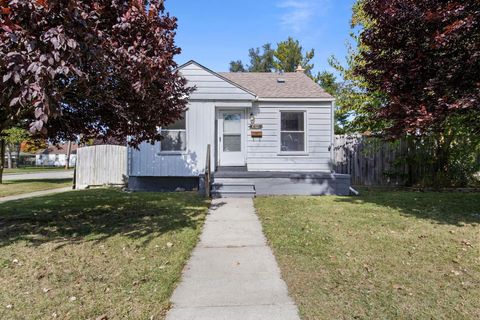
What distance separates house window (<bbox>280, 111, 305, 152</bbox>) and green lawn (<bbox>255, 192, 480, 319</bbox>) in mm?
4569

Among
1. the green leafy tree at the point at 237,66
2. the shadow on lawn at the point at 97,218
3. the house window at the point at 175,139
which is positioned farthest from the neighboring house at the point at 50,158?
the shadow on lawn at the point at 97,218

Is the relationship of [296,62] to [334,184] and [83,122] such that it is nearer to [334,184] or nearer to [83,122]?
[334,184]

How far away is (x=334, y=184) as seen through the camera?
414 inches

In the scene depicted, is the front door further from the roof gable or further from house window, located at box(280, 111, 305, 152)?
house window, located at box(280, 111, 305, 152)

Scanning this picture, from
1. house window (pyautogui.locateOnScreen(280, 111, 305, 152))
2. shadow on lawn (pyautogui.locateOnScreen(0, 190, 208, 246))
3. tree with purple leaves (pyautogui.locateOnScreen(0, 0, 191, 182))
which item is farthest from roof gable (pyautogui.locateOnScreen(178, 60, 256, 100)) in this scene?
tree with purple leaves (pyautogui.locateOnScreen(0, 0, 191, 182))

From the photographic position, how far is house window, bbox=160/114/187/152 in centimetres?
1182

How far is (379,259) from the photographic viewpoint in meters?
4.59

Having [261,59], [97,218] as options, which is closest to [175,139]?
[97,218]

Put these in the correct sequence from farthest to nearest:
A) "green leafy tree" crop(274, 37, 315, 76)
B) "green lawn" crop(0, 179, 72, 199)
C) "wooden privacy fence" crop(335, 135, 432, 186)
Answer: "green leafy tree" crop(274, 37, 315, 76) → "green lawn" crop(0, 179, 72, 199) → "wooden privacy fence" crop(335, 135, 432, 186)

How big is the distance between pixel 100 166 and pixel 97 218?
895cm

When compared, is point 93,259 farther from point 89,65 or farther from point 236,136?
point 236,136

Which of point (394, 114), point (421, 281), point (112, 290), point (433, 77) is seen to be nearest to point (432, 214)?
point (394, 114)

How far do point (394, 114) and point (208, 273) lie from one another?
15.1ft

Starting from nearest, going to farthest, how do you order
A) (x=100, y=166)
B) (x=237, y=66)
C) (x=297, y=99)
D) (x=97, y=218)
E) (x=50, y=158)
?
1. (x=97, y=218)
2. (x=297, y=99)
3. (x=100, y=166)
4. (x=237, y=66)
5. (x=50, y=158)
